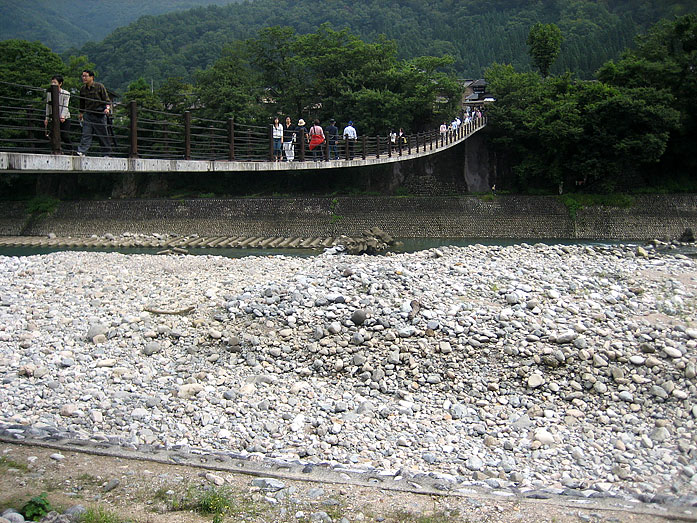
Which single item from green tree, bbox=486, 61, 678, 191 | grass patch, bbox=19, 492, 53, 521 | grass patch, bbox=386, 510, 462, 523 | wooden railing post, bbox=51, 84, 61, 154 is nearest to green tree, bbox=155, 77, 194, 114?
green tree, bbox=486, 61, 678, 191

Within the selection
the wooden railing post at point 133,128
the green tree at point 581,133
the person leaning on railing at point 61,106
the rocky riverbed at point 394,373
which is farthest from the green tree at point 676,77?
the person leaning on railing at point 61,106

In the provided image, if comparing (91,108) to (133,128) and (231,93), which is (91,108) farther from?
(231,93)

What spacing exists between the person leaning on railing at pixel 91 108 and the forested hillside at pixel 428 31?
52721 mm

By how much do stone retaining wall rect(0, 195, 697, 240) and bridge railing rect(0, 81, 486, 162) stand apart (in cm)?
393

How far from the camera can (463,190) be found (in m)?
36.6

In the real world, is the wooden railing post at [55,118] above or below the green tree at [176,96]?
below

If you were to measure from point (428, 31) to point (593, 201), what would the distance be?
56.6 meters

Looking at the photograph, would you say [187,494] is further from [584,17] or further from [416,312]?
[584,17]

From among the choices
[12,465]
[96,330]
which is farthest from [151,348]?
[12,465]

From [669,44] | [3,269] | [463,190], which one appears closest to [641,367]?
[3,269]

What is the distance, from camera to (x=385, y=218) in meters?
31.6

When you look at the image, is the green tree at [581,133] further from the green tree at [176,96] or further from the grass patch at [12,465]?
the grass patch at [12,465]

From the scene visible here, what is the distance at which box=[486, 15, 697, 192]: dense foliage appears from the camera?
31.3 metres

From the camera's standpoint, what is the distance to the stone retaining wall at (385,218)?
1189 inches
